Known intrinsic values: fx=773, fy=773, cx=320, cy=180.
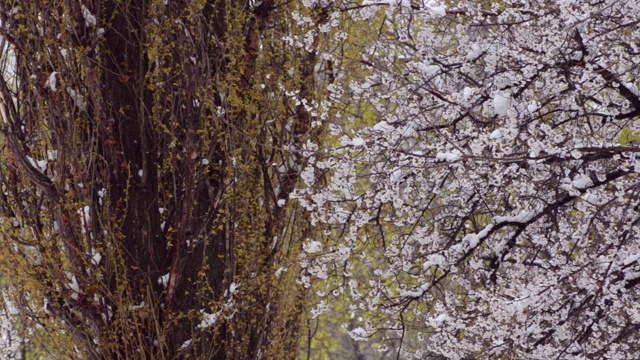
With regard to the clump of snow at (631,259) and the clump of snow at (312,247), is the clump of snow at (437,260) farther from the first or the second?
the clump of snow at (631,259)

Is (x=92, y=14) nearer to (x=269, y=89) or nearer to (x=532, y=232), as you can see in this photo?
(x=269, y=89)

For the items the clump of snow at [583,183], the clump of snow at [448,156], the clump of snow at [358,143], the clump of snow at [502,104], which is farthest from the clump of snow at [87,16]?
the clump of snow at [583,183]

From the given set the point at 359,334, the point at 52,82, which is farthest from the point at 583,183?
the point at 52,82


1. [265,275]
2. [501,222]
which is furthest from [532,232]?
[265,275]

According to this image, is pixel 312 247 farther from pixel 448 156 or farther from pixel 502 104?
pixel 502 104

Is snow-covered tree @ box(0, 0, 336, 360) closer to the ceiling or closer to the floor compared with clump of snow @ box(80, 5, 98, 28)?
closer to the floor

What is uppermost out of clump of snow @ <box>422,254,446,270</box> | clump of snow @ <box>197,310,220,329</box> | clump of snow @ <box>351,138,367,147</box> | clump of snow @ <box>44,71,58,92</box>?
clump of snow @ <box>44,71,58,92</box>

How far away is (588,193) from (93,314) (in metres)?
3.20

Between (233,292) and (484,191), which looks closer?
(484,191)

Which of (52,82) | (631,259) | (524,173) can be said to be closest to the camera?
A: (631,259)

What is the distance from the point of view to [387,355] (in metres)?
15.7

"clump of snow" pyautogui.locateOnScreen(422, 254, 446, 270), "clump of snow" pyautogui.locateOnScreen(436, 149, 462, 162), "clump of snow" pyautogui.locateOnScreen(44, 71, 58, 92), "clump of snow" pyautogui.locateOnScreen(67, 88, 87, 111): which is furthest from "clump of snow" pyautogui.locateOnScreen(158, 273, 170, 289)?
"clump of snow" pyautogui.locateOnScreen(436, 149, 462, 162)

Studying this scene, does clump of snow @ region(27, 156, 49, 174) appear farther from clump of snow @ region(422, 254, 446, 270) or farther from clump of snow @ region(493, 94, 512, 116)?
clump of snow @ region(493, 94, 512, 116)

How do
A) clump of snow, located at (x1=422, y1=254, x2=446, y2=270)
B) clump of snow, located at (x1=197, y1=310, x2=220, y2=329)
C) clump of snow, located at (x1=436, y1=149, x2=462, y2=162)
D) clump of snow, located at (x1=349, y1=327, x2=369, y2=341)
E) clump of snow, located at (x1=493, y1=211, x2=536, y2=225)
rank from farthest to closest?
clump of snow, located at (x1=349, y1=327, x2=369, y2=341) → clump of snow, located at (x1=197, y1=310, x2=220, y2=329) → clump of snow, located at (x1=422, y1=254, x2=446, y2=270) → clump of snow, located at (x1=493, y1=211, x2=536, y2=225) → clump of snow, located at (x1=436, y1=149, x2=462, y2=162)
